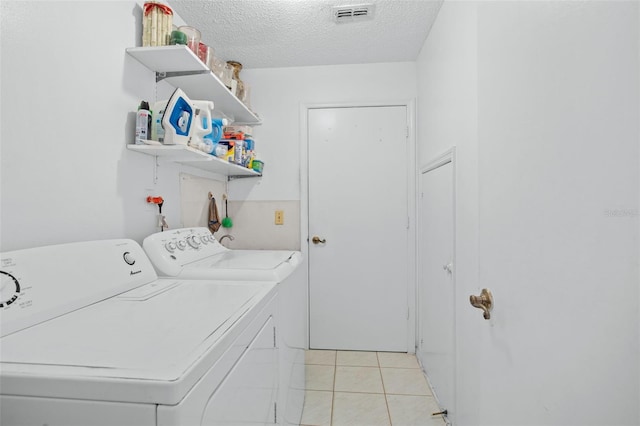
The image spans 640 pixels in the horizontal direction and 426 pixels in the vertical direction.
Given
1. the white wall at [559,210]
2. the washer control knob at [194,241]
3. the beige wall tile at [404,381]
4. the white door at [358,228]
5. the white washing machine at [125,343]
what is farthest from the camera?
the white door at [358,228]

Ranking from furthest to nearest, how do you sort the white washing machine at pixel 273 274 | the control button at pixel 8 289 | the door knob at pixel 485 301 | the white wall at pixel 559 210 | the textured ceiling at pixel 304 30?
the textured ceiling at pixel 304 30, the white washing machine at pixel 273 274, the door knob at pixel 485 301, the control button at pixel 8 289, the white wall at pixel 559 210

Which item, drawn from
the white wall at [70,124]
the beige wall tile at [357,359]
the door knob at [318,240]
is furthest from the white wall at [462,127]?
the white wall at [70,124]

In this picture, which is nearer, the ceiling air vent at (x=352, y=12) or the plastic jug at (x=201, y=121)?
the plastic jug at (x=201, y=121)

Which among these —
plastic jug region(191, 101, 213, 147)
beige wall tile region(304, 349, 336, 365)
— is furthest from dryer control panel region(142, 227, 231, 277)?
beige wall tile region(304, 349, 336, 365)

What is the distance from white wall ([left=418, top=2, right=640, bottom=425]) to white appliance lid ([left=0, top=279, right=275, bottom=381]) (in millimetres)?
709

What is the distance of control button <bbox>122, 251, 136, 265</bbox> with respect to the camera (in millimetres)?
1189

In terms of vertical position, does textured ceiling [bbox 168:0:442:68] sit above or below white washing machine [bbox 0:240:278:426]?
above

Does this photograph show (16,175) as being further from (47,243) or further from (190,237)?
(190,237)

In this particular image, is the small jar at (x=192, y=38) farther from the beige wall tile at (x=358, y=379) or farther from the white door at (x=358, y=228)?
the beige wall tile at (x=358, y=379)

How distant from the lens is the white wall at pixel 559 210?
43cm

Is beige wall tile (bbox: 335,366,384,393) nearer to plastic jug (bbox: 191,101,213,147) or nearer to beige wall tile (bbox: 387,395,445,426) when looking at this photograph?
beige wall tile (bbox: 387,395,445,426)

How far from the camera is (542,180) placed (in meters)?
0.63

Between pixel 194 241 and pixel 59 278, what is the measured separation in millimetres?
828

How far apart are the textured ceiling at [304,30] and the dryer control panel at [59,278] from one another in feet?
5.28
